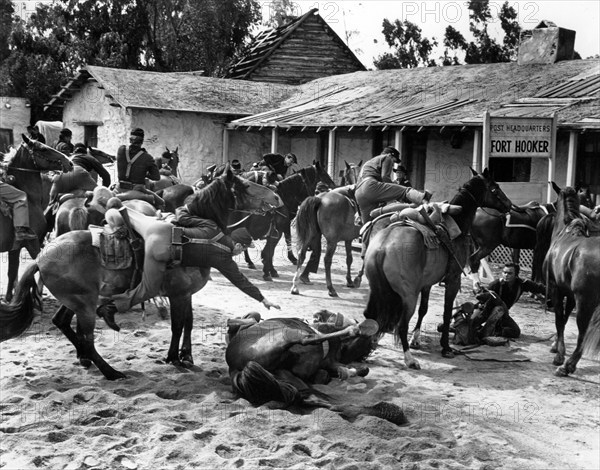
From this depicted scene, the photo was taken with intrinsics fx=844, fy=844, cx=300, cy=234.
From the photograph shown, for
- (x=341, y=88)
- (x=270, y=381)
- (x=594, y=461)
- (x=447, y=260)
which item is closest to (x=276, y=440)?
(x=270, y=381)

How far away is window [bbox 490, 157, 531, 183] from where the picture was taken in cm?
1870

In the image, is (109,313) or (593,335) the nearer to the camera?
(109,313)

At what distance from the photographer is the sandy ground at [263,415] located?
5938mm

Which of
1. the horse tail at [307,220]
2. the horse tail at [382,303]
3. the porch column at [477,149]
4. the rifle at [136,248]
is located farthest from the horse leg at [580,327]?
the porch column at [477,149]

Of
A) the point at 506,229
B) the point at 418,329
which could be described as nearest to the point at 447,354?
the point at 418,329

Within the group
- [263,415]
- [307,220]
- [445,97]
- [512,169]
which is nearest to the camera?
[263,415]

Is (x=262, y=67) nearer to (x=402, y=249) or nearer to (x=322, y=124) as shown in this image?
(x=322, y=124)

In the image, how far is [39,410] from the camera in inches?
265

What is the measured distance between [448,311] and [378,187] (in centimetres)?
216

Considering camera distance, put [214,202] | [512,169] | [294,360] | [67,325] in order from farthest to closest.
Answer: [512,169], [67,325], [214,202], [294,360]

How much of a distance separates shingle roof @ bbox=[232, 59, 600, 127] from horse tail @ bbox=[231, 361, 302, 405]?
35.9 ft

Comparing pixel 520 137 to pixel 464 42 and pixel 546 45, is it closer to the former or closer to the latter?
pixel 546 45

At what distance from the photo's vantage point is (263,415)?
6.59 metres

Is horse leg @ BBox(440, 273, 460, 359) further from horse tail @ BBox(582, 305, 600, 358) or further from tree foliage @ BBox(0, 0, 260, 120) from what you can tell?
tree foliage @ BBox(0, 0, 260, 120)
